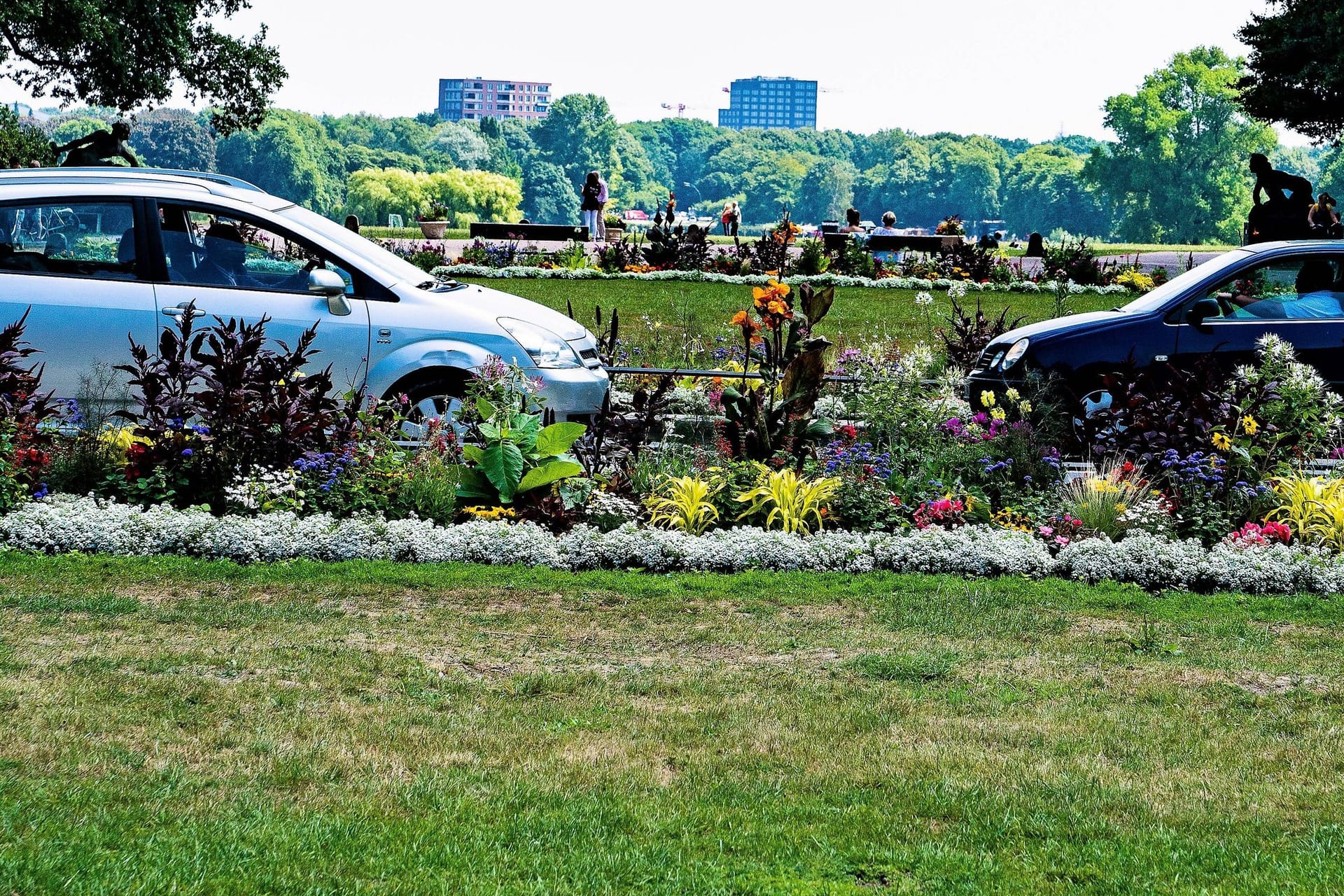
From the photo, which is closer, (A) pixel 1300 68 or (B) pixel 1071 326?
(B) pixel 1071 326

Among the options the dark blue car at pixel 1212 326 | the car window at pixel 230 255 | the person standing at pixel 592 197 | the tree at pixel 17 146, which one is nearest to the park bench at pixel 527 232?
the person standing at pixel 592 197

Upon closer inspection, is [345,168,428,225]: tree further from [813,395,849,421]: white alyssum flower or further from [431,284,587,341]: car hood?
[431,284,587,341]: car hood

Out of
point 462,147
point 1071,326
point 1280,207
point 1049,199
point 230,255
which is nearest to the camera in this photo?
point 230,255

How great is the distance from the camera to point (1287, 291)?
10.3 m

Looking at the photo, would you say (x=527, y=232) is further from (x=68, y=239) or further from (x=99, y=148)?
(x=68, y=239)

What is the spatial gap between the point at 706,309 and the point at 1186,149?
3170 inches

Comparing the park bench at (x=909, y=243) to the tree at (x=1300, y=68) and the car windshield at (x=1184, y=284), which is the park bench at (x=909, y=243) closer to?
the tree at (x=1300, y=68)

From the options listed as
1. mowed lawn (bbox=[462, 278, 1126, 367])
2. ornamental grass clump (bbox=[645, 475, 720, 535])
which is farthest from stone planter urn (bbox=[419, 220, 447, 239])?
ornamental grass clump (bbox=[645, 475, 720, 535])

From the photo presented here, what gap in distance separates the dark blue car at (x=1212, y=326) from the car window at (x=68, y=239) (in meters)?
5.87

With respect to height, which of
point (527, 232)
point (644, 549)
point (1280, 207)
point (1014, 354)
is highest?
point (1280, 207)

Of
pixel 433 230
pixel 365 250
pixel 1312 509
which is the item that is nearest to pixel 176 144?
pixel 433 230

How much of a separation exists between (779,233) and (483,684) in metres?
18.9

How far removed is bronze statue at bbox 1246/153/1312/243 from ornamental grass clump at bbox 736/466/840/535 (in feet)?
50.0

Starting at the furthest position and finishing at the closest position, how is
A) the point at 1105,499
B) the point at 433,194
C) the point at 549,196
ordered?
the point at 549,196 → the point at 433,194 → the point at 1105,499
